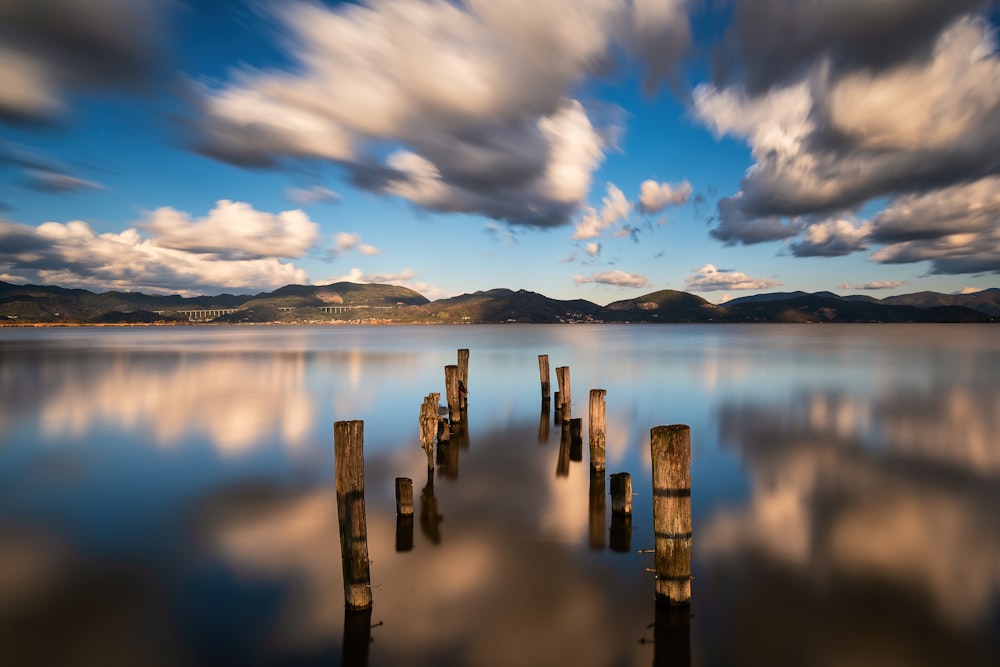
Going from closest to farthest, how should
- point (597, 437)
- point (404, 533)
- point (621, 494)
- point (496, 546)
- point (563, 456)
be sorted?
point (496, 546), point (404, 533), point (621, 494), point (597, 437), point (563, 456)

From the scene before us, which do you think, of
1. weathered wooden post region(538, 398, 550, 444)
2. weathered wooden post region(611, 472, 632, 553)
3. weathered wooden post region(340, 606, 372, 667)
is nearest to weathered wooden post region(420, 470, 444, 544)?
weathered wooden post region(340, 606, 372, 667)

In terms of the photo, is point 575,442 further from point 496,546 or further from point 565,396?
point 496,546

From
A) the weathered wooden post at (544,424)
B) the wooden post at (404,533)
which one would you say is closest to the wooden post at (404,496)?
the wooden post at (404,533)

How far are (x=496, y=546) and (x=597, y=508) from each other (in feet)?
10.3

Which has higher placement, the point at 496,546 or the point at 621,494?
the point at 621,494

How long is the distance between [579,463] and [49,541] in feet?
43.7

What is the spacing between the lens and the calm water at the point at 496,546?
6.87 m

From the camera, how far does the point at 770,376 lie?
3906cm

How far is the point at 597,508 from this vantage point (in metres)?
11.8

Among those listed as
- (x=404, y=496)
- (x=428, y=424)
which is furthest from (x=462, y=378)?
(x=404, y=496)

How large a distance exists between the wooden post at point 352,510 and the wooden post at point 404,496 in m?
3.46

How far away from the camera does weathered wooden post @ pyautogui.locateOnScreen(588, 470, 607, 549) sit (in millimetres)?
10117

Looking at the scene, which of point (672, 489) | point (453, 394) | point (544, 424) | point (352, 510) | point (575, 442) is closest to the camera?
point (672, 489)

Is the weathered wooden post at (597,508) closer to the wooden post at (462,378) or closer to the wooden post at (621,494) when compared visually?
the wooden post at (621,494)
